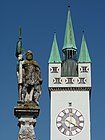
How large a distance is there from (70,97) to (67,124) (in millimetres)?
4252

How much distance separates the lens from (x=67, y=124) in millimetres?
82438

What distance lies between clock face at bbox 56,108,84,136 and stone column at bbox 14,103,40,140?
212 feet

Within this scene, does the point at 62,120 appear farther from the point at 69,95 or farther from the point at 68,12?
the point at 68,12

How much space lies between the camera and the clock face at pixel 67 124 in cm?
8075

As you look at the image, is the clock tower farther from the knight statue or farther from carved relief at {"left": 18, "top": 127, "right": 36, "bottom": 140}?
carved relief at {"left": 18, "top": 127, "right": 36, "bottom": 140}

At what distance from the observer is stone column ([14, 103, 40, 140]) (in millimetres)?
15711

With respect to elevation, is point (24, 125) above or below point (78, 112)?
below

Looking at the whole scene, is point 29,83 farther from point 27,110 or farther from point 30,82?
point 27,110

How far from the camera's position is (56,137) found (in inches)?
3103

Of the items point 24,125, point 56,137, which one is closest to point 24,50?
point 24,125

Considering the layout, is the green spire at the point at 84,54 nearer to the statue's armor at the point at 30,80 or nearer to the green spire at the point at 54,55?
the green spire at the point at 54,55

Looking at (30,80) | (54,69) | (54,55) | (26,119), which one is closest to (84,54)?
(54,55)

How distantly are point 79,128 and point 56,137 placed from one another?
11.8ft

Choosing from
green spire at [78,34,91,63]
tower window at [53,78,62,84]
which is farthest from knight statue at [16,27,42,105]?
green spire at [78,34,91,63]
